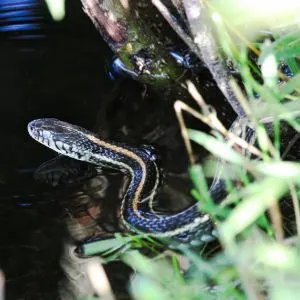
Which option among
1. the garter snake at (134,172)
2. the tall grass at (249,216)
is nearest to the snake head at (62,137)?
the garter snake at (134,172)

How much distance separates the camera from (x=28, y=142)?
166 inches

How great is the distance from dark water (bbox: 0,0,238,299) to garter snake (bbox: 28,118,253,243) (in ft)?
0.34

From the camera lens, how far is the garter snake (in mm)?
3162

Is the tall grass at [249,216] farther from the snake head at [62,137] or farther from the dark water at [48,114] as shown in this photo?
the snake head at [62,137]

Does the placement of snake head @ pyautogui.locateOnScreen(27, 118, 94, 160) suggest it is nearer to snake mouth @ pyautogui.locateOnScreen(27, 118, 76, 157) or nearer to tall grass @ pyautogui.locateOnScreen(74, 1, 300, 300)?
snake mouth @ pyautogui.locateOnScreen(27, 118, 76, 157)

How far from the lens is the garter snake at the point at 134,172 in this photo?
316cm

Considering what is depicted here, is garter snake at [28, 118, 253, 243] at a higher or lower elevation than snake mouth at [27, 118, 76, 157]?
lower

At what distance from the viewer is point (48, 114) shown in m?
4.45

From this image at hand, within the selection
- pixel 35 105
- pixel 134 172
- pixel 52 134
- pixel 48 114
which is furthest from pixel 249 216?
pixel 35 105

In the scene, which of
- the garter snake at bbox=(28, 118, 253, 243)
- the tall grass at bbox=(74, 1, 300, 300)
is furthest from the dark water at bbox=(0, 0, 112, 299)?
the tall grass at bbox=(74, 1, 300, 300)

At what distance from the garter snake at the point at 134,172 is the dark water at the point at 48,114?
10 cm

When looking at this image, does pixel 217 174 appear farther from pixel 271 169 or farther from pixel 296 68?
pixel 271 169

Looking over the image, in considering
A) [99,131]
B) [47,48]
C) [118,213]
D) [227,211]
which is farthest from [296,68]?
[47,48]

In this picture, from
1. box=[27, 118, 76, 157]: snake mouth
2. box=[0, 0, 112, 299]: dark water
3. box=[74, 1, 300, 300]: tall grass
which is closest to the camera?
box=[74, 1, 300, 300]: tall grass
